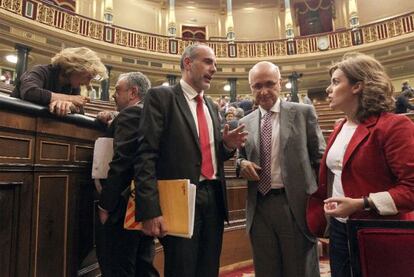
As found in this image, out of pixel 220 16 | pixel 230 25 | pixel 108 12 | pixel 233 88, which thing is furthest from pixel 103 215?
pixel 220 16

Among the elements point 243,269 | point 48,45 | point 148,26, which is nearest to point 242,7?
point 148,26

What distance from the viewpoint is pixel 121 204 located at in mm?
1473

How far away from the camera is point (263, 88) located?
1.65 m

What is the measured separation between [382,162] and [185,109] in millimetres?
775

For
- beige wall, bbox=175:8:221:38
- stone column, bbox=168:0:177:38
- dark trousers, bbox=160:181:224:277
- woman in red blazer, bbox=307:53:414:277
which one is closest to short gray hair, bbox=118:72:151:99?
dark trousers, bbox=160:181:224:277

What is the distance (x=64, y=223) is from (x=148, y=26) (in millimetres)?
13240

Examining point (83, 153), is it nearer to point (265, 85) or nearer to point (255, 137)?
point (255, 137)

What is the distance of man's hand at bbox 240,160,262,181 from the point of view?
152 centimetres

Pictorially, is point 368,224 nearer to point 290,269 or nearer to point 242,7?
point 290,269

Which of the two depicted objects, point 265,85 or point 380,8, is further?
point 380,8

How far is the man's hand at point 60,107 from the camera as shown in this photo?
1.41m

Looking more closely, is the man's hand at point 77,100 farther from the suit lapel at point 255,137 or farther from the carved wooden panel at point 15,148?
the suit lapel at point 255,137

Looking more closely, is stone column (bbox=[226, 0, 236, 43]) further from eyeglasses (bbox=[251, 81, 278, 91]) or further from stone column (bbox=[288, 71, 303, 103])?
eyeglasses (bbox=[251, 81, 278, 91])

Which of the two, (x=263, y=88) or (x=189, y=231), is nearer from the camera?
(x=189, y=231)
